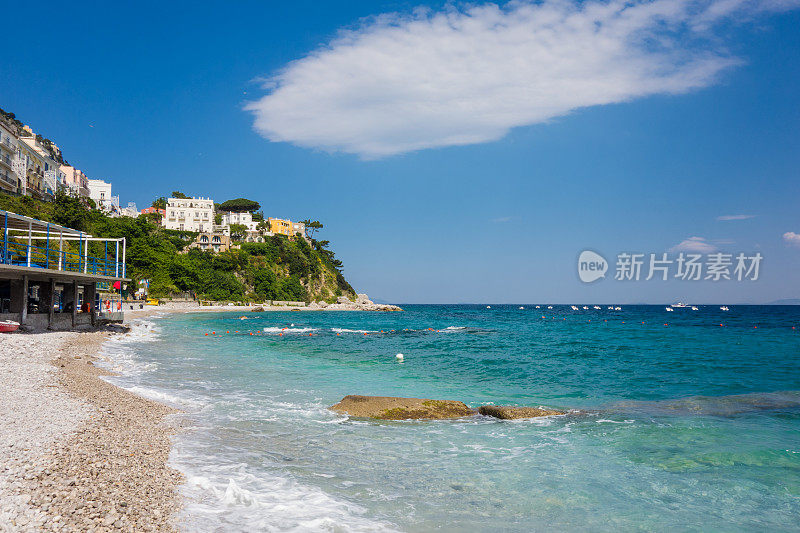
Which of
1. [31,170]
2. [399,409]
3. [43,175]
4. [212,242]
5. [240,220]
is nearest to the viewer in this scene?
[399,409]

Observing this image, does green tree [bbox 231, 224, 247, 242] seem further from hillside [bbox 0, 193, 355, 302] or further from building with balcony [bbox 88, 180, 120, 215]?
building with balcony [bbox 88, 180, 120, 215]

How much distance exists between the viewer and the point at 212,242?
11162 centimetres

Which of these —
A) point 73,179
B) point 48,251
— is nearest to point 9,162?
point 73,179

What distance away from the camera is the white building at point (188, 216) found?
117 meters

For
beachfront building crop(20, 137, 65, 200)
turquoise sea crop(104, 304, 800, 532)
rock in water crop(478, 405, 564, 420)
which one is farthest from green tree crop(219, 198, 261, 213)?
rock in water crop(478, 405, 564, 420)

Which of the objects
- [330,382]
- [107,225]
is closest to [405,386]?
[330,382]

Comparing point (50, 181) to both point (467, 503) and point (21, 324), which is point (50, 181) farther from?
point (467, 503)

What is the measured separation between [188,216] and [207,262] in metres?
24.5

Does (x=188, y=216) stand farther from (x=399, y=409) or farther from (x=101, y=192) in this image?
(x=399, y=409)

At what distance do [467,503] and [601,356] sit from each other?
21.7 meters

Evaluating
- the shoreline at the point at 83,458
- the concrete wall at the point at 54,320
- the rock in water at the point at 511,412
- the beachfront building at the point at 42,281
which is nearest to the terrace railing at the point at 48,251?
the beachfront building at the point at 42,281

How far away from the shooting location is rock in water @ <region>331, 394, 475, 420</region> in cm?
1132

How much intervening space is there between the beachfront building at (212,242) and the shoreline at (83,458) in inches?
4120

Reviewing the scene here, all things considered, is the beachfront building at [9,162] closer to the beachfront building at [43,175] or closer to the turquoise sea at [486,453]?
the beachfront building at [43,175]
